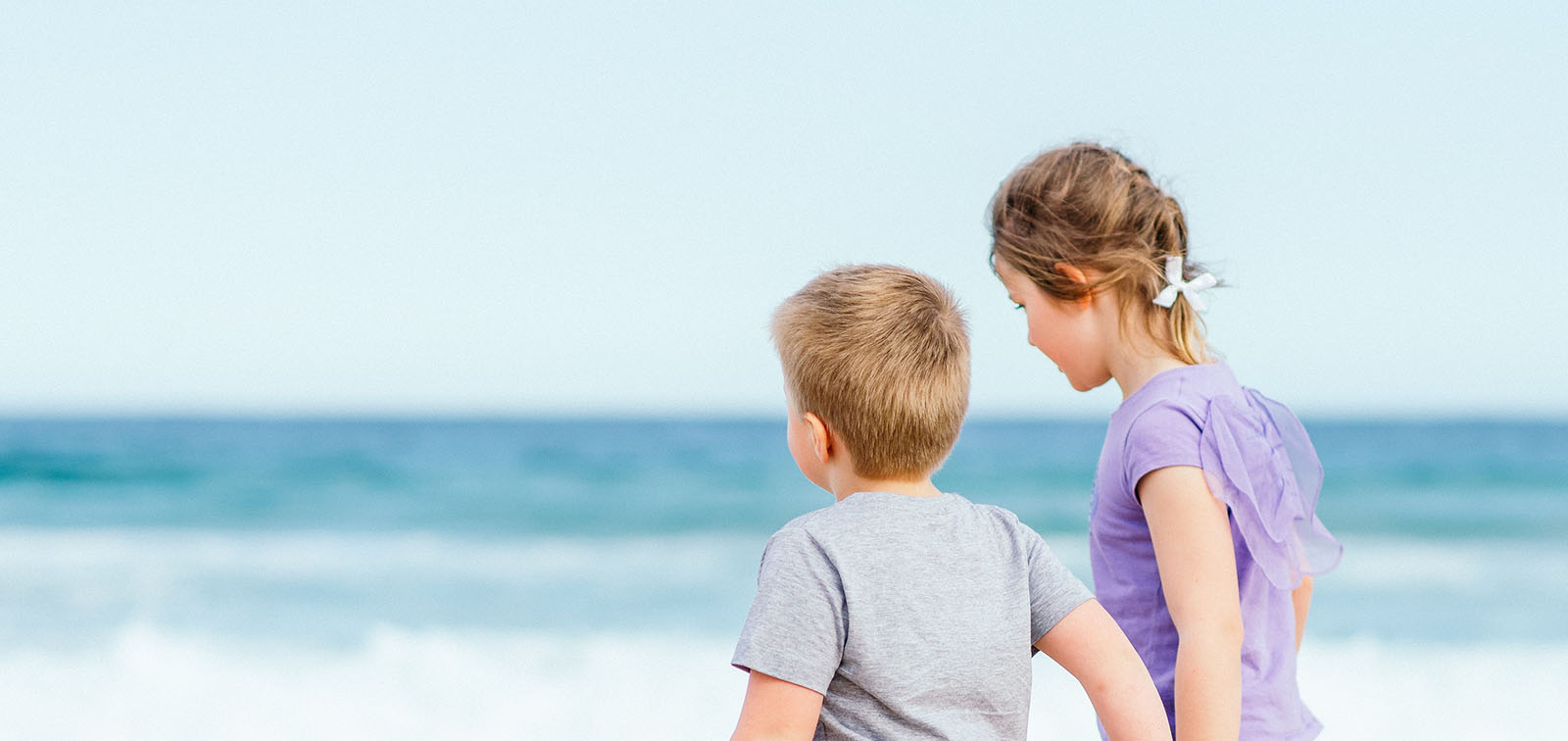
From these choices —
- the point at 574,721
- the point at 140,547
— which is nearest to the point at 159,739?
the point at 574,721

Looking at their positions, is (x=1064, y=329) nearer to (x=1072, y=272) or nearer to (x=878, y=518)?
(x=1072, y=272)

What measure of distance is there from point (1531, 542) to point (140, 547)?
10.4m

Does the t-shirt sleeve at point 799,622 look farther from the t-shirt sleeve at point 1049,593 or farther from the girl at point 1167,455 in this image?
the girl at point 1167,455

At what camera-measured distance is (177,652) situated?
5.29 meters

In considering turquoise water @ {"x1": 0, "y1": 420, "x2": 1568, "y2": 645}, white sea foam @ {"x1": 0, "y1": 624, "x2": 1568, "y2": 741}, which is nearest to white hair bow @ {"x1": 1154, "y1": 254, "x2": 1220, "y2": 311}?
white sea foam @ {"x1": 0, "y1": 624, "x2": 1568, "y2": 741}

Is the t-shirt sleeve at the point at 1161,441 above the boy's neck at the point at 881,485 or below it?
above

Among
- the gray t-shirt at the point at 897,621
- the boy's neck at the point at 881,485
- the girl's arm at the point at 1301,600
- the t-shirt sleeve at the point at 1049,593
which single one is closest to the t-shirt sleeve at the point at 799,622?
the gray t-shirt at the point at 897,621

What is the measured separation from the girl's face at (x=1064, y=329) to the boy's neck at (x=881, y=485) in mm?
374

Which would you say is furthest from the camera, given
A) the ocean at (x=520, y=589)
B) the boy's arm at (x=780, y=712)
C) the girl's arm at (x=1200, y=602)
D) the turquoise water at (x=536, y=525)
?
the turquoise water at (x=536, y=525)

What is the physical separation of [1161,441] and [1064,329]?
0.23 metres

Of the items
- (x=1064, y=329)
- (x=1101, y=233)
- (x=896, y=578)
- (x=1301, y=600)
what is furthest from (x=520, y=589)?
(x=896, y=578)

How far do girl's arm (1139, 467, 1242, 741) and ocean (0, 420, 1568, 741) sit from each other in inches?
112

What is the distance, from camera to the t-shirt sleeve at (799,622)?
1.21 metres

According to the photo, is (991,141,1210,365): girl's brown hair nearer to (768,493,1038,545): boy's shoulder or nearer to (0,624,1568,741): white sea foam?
(768,493,1038,545): boy's shoulder
